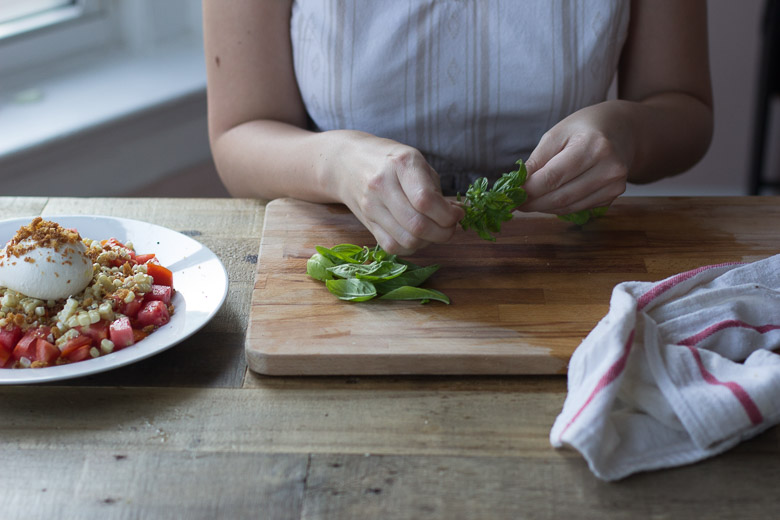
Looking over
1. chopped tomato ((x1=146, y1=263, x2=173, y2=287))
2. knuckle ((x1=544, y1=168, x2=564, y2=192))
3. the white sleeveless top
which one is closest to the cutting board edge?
chopped tomato ((x1=146, y1=263, x2=173, y2=287))

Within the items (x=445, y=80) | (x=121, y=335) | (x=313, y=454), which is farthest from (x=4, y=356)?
(x=445, y=80)

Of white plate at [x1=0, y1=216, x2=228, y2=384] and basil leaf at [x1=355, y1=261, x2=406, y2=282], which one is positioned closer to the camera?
white plate at [x1=0, y1=216, x2=228, y2=384]

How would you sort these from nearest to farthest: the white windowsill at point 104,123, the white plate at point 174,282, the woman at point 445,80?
the white plate at point 174,282, the woman at point 445,80, the white windowsill at point 104,123

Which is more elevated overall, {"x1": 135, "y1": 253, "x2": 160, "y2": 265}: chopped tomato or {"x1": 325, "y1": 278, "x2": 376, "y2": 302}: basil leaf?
{"x1": 135, "y1": 253, "x2": 160, "y2": 265}: chopped tomato

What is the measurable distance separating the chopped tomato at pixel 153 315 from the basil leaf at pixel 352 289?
23cm

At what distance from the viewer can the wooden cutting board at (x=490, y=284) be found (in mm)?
1013

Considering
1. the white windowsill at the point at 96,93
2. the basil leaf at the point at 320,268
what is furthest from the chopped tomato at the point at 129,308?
the white windowsill at the point at 96,93

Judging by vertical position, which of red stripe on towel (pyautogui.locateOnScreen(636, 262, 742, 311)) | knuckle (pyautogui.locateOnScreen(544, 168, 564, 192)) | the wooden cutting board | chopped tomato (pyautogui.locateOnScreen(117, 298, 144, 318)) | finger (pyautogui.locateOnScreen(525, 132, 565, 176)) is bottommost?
the wooden cutting board

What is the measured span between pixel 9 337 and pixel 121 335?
5.4 inches

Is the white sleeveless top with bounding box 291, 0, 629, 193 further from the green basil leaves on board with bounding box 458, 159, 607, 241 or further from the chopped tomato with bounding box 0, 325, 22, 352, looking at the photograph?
the chopped tomato with bounding box 0, 325, 22, 352

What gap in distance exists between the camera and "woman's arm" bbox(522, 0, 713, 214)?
4.02 feet

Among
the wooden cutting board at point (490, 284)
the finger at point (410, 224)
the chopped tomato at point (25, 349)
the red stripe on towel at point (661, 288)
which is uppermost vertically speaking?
the finger at point (410, 224)

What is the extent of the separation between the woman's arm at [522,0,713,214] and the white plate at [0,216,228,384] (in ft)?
1.66

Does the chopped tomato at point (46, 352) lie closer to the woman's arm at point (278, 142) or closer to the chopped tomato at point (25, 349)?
the chopped tomato at point (25, 349)
